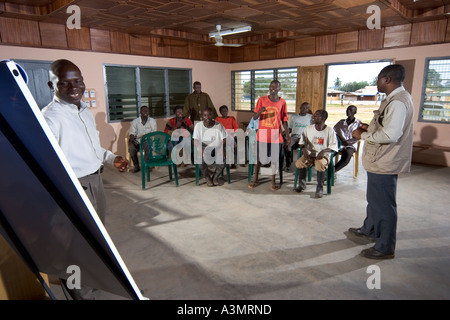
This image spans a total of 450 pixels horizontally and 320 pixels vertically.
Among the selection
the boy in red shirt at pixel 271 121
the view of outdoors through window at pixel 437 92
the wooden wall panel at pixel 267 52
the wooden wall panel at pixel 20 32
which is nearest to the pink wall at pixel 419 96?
the view of outdoors through window at pixel 437 92

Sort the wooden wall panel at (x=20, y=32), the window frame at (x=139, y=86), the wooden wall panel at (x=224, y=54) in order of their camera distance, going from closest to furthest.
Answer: the wooden wall panel at (x=20, y=32) → the window frame at (x=139, y=86) → the wooden wall panel at (x=224, y=54)

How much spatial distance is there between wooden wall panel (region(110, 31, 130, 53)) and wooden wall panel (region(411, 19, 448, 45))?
19.1 feet

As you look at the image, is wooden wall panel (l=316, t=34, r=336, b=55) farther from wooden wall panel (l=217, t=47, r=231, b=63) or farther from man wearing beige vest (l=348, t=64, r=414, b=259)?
man wearing beige vest (l=348, t=64, r=414, b=259)

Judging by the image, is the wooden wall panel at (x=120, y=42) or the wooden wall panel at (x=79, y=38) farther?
the wooden wall panel at (x=120, y=42)

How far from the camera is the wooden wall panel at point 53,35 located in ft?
16.5

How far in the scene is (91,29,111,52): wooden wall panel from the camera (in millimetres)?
5660

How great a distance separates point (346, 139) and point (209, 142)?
7.16 ft

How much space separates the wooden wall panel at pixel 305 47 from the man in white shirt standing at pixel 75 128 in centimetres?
633

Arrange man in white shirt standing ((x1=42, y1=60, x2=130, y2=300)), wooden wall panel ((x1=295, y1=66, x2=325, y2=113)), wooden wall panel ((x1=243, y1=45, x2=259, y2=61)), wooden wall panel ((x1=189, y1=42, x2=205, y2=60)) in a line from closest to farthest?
man in white shirt standing ((x1=42, y1=60, x2=130, y2=300))
wooden wall panel ((x1=295, y1=66, x2=325, y2=113))
wooden wall panel ((x1=189, y1=42, x2=205, y2=60))
wooden wall panel ((x1=243, y1=45, x2=259, y2=61))

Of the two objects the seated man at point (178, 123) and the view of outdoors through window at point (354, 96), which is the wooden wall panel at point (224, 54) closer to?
the seated man at point (178, 123)

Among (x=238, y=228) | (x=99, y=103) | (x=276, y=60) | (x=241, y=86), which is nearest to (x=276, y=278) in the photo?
(x=238, y=228)

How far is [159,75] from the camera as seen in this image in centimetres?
689

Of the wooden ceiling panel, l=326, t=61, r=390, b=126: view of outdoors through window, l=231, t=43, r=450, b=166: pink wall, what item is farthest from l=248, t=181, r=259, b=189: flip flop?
l=326, t=61, r=390, b=126: view of outdoors through window

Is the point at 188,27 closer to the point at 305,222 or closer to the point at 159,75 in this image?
the point at 159,75
